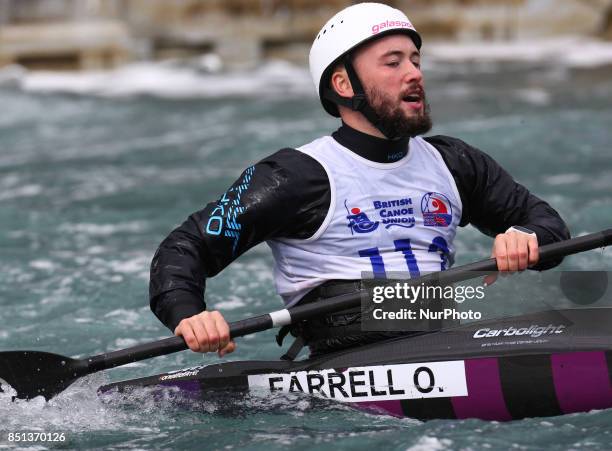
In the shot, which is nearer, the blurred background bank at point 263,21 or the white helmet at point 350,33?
the white helmet at point 350,33

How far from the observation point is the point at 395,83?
4094 mm

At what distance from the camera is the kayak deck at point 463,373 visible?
149 inches

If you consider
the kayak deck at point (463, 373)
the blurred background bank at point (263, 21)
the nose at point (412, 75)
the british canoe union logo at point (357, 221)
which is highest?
the blurred background bank at point (263, 21)

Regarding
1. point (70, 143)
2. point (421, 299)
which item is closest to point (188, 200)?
point (70, 143)

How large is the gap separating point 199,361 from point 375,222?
4.34 ft

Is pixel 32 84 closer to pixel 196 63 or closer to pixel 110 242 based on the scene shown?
pixel 196 63

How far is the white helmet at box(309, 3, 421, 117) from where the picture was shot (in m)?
4.11

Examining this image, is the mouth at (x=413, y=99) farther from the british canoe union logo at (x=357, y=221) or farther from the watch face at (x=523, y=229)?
the watch face at (x=523, y=229)

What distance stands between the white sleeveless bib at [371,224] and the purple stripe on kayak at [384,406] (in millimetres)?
404

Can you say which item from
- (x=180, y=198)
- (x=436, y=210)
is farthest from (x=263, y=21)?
(x=436, y=210)

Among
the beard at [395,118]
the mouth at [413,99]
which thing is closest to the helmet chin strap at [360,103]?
the beard at [395,118]

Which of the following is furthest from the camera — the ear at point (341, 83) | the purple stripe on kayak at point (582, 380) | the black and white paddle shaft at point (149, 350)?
the ear at point (341, 83)

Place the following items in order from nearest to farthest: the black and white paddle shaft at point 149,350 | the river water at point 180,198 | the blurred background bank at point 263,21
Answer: the black and white paddle shaft at point 149,350 → the river water at point 180,198 → the blurred background bank at point 263,21

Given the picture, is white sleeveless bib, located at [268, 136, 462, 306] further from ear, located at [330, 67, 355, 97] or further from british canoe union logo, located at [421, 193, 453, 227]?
ear, located at [330, 67, 355, 97]
